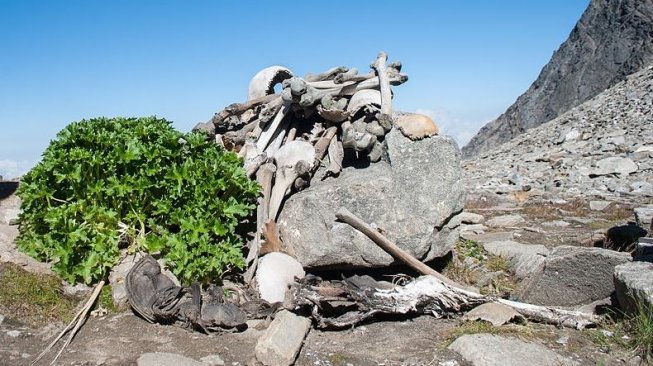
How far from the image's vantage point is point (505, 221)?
445 inches

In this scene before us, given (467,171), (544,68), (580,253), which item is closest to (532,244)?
(580,253)

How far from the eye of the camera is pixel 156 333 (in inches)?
231

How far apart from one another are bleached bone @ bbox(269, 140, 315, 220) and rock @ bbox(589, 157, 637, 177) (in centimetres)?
1060

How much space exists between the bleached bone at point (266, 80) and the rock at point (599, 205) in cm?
713

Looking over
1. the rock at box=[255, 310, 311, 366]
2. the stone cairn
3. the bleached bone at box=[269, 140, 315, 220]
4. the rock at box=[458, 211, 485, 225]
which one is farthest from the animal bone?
the rock at box=[458, 211, 485, 225]

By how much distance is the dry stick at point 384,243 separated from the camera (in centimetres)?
707

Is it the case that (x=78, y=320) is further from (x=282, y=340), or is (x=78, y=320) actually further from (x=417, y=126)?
(x=417, y=126)

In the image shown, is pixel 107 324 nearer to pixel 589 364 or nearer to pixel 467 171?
pixel 589 364

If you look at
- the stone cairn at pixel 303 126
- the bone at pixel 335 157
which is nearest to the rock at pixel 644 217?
the stone cairn at pixel 303 126

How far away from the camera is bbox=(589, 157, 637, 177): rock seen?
1549cm

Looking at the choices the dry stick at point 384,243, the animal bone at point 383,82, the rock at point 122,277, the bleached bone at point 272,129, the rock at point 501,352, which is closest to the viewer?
the rock at point 501,352

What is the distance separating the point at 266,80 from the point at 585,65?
3560 cm

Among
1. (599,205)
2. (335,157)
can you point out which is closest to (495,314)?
(335,157)

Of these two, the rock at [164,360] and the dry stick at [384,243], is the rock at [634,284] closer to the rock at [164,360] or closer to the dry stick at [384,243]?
the dry stick at [384,243]
